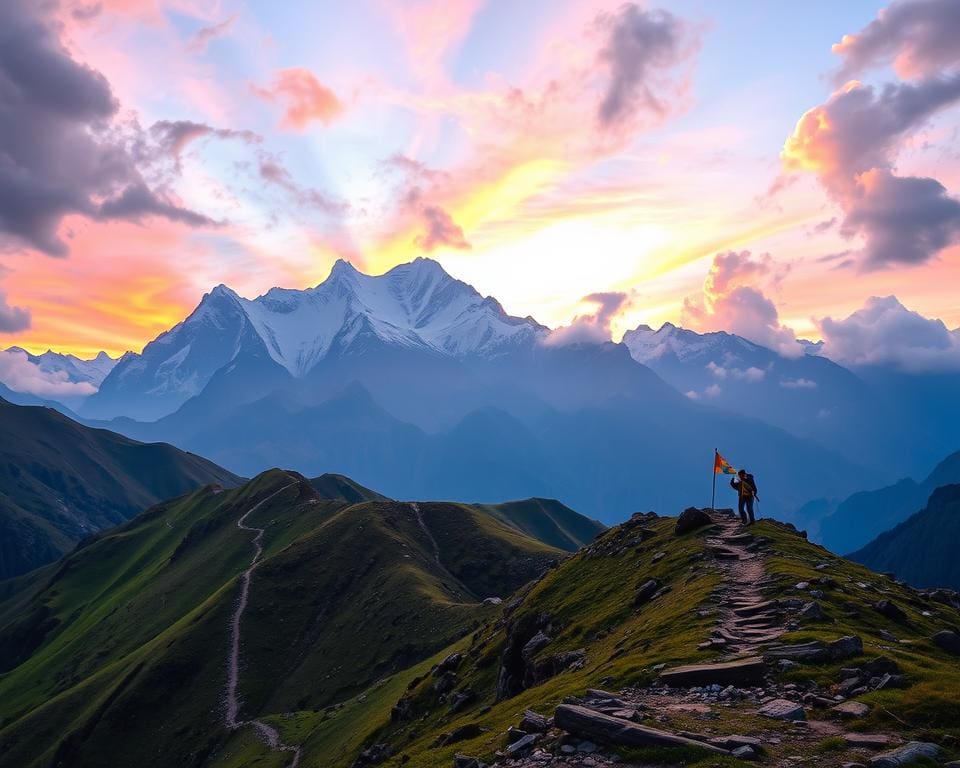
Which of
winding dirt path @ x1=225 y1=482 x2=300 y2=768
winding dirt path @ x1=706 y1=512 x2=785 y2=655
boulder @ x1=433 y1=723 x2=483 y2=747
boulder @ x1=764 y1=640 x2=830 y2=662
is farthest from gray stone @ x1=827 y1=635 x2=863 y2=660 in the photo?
winding dirt path @ x1=225 y1=482 x2=300 y2=768

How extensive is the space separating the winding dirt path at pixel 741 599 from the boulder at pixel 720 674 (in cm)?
241

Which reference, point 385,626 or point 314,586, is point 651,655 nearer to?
point 385,626

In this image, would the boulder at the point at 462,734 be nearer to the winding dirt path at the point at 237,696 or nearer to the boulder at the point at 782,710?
the boulder at the point at 782,710

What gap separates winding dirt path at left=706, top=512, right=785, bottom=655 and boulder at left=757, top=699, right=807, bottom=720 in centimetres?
555

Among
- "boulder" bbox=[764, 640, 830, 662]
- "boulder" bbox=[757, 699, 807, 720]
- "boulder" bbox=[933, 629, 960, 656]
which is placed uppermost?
"boulder" bbox=[933, 629, 960, 656]

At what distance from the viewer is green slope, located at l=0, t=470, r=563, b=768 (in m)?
109

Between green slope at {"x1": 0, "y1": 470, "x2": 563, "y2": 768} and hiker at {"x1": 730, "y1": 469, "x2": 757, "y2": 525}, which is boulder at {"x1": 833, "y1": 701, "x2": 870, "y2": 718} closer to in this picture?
hiker at {"x1": 730, "y1": 469, "x2": 757, "y2": 525}

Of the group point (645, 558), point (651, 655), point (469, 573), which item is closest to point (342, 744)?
point (645, 558)

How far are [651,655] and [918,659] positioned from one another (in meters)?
10.8

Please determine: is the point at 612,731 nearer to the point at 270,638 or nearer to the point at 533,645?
the point at 533,645

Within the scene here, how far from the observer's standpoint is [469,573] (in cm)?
15912

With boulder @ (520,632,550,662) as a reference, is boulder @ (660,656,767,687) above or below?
below

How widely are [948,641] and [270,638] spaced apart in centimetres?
11929

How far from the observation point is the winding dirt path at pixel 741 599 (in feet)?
102
